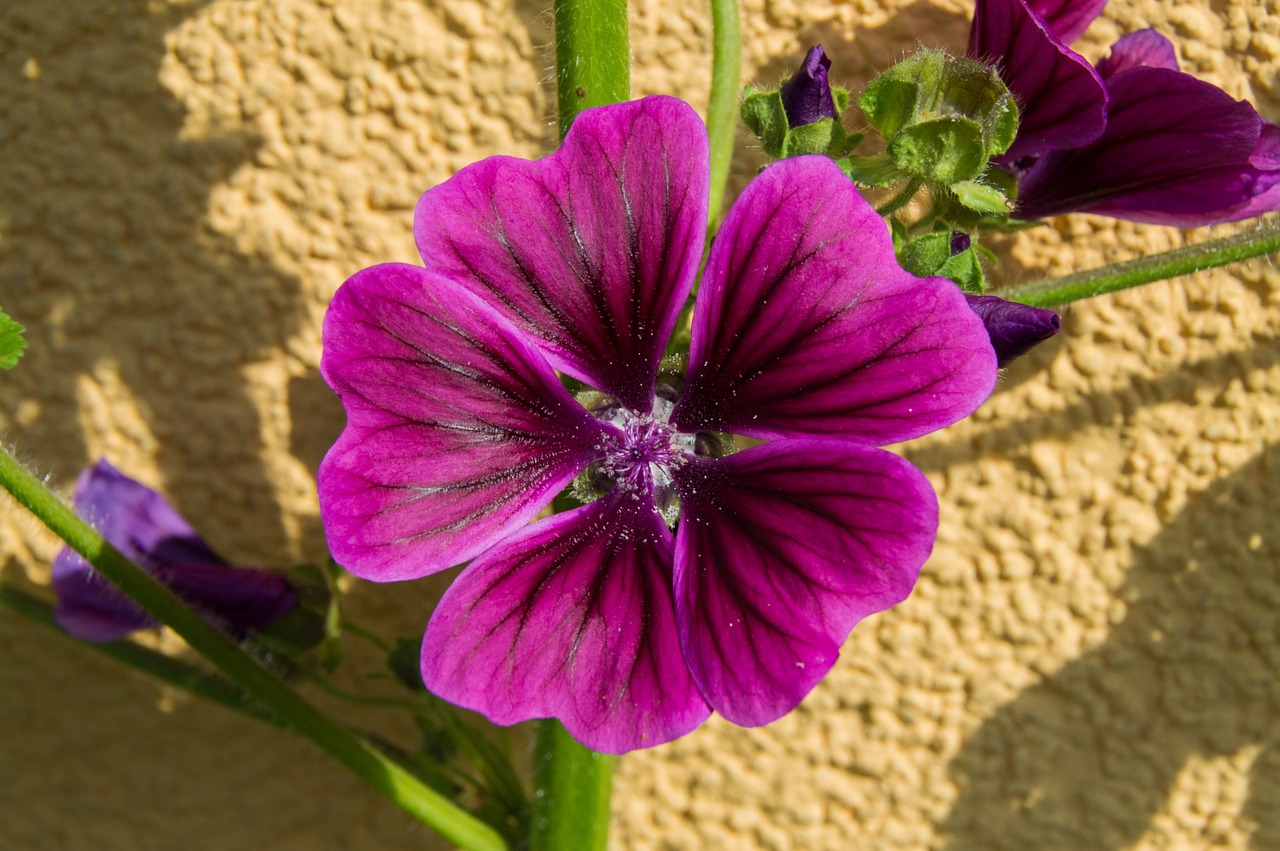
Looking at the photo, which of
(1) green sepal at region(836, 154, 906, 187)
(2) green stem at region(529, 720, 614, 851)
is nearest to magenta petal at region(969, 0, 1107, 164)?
(1) green sepal at region(836, 154, 906, 187)

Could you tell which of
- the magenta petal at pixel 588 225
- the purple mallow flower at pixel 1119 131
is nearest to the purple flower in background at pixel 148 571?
the magenta petal at pixel 588 225

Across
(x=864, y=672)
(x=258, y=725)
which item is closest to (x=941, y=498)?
(x=864, y=672)

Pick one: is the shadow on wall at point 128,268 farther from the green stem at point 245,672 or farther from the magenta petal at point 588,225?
the magenta petal at point 588,225

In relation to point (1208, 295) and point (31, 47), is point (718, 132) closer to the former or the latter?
point (1208, 295)

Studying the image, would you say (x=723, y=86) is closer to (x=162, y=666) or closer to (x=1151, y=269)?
(x=1151, y=269)

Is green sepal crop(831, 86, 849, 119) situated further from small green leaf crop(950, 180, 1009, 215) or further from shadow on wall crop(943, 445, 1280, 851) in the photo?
shadow on wall crop(943, 445, 1280, 851)
